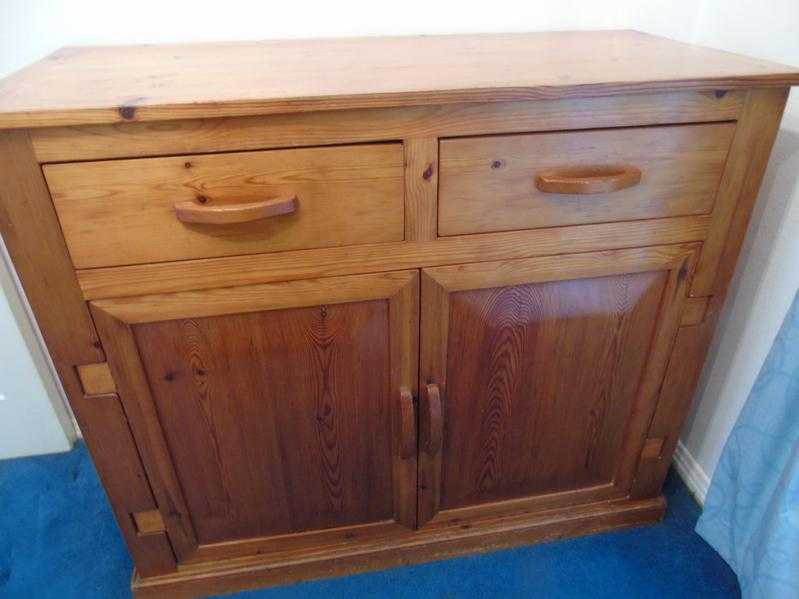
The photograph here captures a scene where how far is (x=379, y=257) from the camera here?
2.69 feet

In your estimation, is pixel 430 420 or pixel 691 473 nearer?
pixel 430 420

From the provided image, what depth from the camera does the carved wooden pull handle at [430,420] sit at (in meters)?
0.95

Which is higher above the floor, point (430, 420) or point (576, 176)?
point (576, 176)

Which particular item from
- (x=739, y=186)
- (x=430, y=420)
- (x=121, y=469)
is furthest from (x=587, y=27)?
(x=121, y=469)

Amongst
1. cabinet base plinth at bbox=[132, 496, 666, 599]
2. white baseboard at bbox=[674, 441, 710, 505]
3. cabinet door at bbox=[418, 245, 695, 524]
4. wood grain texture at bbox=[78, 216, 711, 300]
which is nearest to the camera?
wood grain texture at bbox=[78, 216, 711, 300]

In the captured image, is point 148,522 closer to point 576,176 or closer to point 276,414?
point 276,414

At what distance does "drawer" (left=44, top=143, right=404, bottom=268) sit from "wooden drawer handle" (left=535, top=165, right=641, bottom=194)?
204 mm

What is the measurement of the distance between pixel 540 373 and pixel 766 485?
Result: 16.0 inches

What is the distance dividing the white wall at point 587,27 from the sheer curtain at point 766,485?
210mm

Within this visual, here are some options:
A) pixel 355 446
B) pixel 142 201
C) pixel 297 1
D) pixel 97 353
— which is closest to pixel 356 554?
pixel 355 446

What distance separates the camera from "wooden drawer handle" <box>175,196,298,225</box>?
711 millimetres

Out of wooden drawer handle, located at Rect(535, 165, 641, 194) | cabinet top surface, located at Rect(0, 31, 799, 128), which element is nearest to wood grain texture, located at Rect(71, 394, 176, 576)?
cabinet top surface, located at Rect(0, 31, 799, 128)

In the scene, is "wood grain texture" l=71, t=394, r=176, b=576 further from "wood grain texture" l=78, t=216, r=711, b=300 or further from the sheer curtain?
the sheer curtain

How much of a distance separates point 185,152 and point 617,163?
22.6 inches
